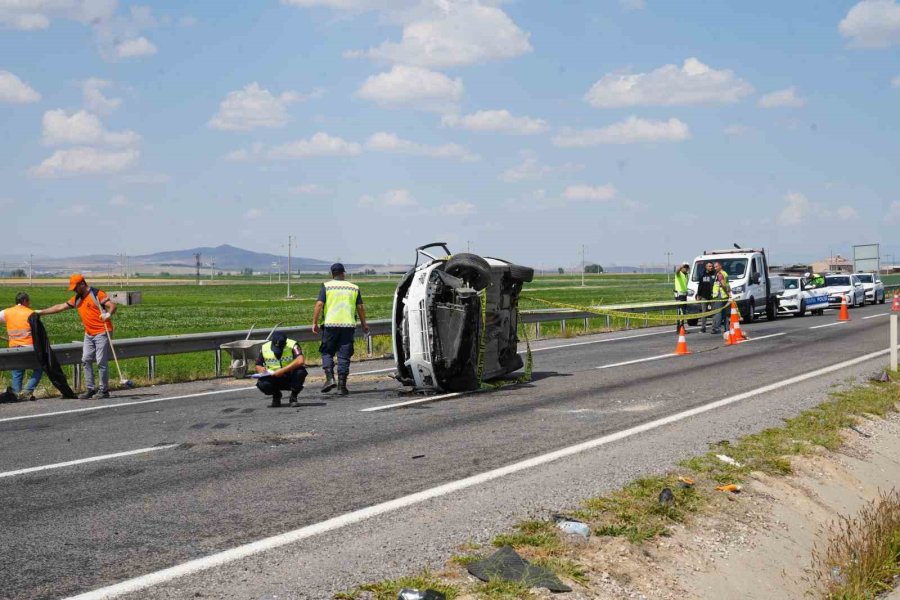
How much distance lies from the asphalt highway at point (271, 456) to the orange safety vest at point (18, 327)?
1.59 meters

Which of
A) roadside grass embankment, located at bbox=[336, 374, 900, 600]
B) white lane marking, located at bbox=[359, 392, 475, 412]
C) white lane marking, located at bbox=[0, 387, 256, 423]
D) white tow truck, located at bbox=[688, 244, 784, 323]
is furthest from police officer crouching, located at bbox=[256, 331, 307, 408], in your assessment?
white tow truck, located at bbox=[688, 244, 784, 323]

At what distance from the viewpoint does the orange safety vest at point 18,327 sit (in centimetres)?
1526

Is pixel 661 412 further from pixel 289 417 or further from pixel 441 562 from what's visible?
pixel 441 562

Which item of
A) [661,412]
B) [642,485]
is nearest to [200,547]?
[642,485]

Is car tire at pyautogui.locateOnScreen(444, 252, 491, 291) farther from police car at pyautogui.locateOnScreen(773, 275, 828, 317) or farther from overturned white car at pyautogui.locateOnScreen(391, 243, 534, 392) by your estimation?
police car at pyautogui.locateOnScreen(773, 275, 828, 317)

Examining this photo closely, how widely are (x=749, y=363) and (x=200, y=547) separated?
13.9 m

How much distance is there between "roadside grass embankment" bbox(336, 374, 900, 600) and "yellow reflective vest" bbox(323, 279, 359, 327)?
612cm

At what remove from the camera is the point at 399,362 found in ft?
45.4

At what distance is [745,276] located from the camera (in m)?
31.1

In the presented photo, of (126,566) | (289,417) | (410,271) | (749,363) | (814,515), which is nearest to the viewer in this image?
(126,566)

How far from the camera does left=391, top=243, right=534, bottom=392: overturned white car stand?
1345 cm

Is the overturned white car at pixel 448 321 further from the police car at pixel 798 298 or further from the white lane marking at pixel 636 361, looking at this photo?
the police car at pixel 798 298

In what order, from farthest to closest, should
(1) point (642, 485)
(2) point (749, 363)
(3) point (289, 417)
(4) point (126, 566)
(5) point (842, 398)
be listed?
(2) point (749, 363) → (5) point (842, 398) → (3) point (289, 417) → (1) point (642, 485) → (4) point (126, 566)

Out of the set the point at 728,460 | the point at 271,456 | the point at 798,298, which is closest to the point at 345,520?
the point at 271,456
